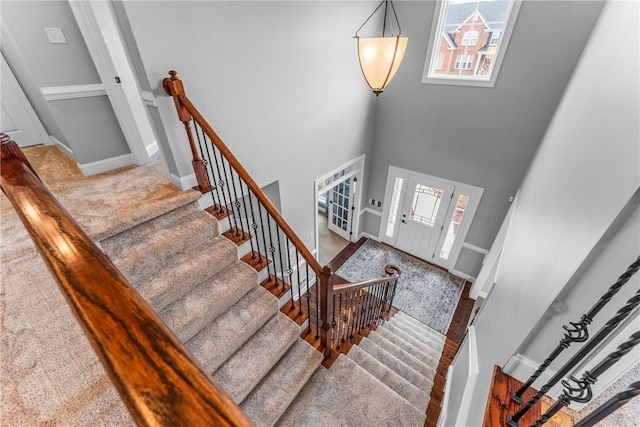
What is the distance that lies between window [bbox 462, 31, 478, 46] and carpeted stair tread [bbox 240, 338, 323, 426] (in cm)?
448

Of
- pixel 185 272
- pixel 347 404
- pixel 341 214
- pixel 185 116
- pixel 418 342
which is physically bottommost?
pixel 418 342

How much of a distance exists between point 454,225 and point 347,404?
3874mm

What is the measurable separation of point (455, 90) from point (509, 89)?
686 millimetres

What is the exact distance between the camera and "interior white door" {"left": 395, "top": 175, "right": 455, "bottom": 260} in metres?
4.84

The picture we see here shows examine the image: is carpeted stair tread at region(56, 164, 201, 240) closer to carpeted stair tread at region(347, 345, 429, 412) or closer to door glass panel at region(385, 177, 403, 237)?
carpeted stair tread at region(347, 345, 429, 412)

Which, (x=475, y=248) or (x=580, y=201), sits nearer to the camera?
(x=580, y=201)

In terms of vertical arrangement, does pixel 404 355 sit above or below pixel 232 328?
below

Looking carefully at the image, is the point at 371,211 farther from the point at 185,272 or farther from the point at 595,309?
the point at 595,309

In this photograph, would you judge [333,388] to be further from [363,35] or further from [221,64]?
[363,35]

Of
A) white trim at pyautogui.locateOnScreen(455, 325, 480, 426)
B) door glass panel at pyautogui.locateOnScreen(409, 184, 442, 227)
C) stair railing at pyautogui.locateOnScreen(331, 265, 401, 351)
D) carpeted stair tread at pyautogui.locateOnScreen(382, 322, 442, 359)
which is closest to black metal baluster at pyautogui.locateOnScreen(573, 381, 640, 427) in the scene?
white trim at pyautogui.locateOnScreen(455, 325, 480, 426)

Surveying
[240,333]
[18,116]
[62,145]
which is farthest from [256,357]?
[18,116]

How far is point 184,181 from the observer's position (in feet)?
7.93

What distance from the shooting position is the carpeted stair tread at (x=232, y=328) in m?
1.85

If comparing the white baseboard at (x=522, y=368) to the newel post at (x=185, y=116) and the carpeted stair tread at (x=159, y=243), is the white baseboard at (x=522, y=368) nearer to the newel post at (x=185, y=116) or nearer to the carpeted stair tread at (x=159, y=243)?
the carpeted stair tread at (x=159, y=243)
